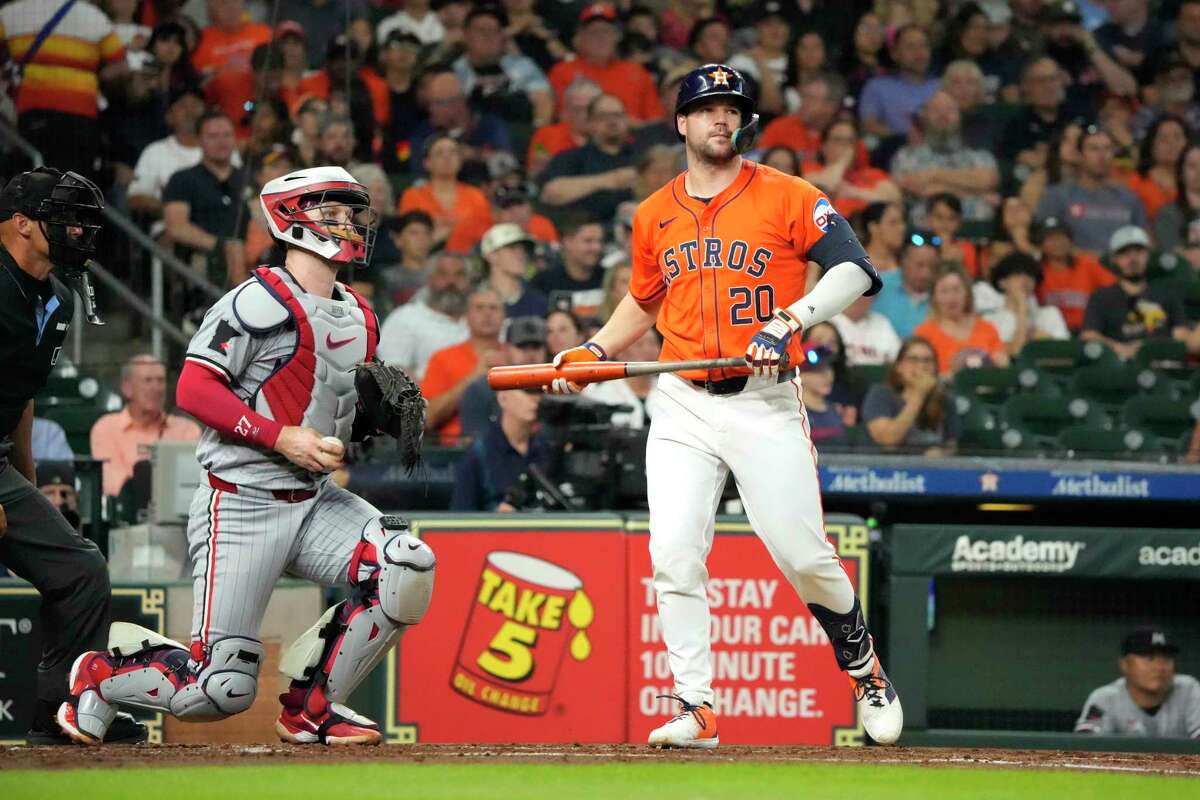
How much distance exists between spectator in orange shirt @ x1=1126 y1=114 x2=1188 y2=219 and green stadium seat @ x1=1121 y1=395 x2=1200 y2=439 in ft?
7.80

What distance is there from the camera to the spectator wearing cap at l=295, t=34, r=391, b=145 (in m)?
8.84

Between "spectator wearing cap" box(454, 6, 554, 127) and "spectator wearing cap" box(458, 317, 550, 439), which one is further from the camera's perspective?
"spectator wearing cap" box(454, 6, 554, 127)

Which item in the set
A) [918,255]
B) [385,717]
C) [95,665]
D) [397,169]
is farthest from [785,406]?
[397,169]

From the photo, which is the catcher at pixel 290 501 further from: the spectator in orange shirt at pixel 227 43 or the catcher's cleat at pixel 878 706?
the spectator in orange shirt at pixel 227 43

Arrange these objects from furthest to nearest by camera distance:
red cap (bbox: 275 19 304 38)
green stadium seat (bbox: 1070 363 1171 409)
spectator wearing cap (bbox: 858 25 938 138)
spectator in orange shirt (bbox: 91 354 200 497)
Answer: spectator wearing cap (bbox: 858 25 938 138)
green stadium seat (bbox: 1070 363 1171 409)
red cap (bbox: 275 19 304 38)
spectator in orange shirt (bbox: 91 354 200 497)

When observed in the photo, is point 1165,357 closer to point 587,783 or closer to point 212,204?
point 212,204

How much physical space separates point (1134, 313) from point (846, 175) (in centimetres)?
192

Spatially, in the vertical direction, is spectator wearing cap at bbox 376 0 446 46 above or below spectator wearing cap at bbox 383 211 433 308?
above

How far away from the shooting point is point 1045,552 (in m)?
7.34

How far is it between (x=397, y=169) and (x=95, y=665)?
5970 millimetres

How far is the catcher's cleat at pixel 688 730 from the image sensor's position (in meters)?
5.04

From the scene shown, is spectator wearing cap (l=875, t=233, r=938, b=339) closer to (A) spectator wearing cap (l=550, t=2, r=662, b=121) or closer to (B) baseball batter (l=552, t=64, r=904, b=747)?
(A) spectator wearing cap (l=550, t=2, r=662, b=121)

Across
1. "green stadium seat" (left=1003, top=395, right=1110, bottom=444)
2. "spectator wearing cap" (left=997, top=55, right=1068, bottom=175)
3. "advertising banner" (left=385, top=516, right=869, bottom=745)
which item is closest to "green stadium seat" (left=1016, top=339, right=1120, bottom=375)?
"green stadium seat" (left=1003, top=395, right=1110, bottom=444)

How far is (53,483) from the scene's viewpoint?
7.04 metres
